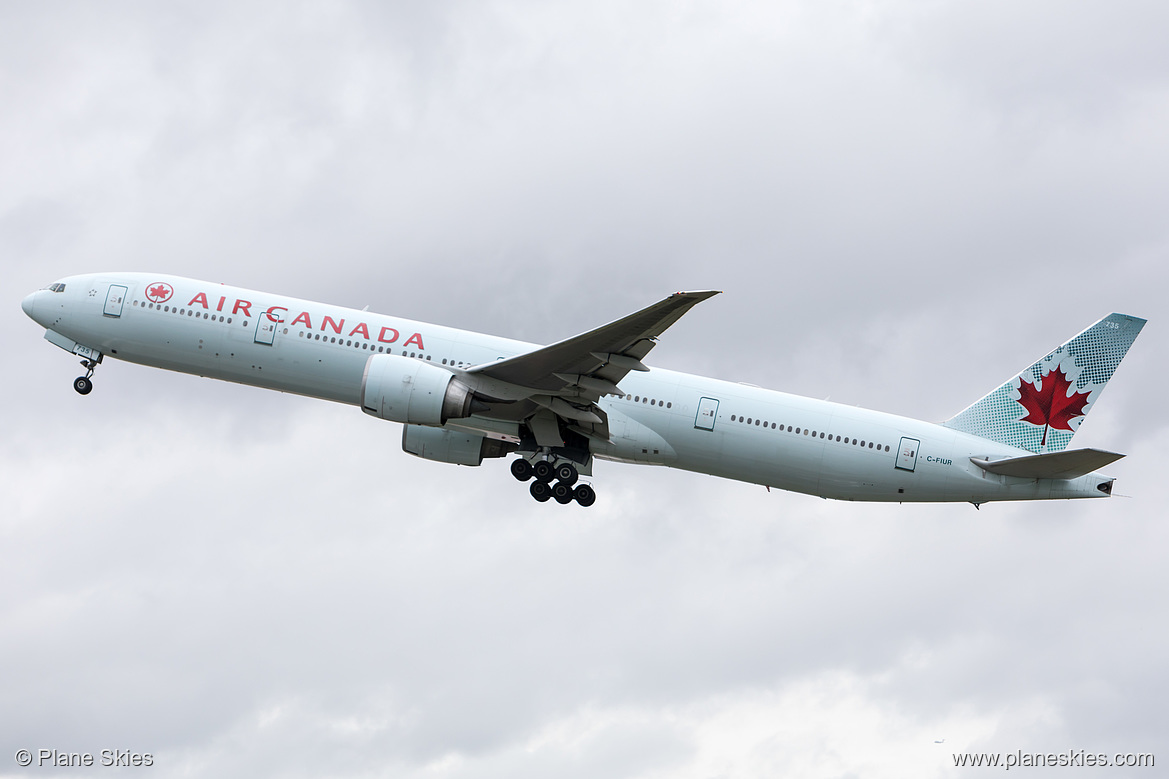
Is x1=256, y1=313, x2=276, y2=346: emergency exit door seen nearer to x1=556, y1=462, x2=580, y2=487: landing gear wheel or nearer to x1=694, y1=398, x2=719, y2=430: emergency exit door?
x1=556, y1=462, x2=580, y2=487: landing gear wheel

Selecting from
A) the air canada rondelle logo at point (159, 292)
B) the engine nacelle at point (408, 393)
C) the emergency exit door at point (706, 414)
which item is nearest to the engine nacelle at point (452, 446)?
the engine nacelle at point (408, 393)

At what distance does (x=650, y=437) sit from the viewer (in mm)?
34156

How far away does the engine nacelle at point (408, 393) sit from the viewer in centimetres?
3136

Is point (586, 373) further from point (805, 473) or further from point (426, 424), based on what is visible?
point (805, 473)

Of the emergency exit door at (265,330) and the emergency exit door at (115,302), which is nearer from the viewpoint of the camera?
the emergency exit door at (265,330)

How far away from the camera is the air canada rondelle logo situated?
115 feet

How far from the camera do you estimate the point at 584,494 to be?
1414 inches

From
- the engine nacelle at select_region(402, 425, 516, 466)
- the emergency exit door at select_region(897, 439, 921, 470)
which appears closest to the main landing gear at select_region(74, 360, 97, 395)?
the engine nacelle at select_region(402, 425, 516, 466)

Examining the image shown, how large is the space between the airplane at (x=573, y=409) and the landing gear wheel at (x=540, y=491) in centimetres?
3

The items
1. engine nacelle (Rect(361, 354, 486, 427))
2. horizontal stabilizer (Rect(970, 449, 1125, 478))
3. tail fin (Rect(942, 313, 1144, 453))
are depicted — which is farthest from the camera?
tail fin (Rect(942, 313, 1144, 453))

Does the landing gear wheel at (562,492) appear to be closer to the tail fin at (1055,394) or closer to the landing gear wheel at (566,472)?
the landing gear wheel at (566,472)

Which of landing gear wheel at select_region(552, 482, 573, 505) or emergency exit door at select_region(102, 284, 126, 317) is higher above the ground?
emergency exit door at select_region(102, 284, 126, 317)

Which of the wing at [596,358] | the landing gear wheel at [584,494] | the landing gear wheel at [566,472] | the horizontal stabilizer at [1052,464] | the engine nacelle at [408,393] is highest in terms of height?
the wing at [596,358]

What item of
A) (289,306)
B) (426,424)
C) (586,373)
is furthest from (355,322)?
(586,373)
